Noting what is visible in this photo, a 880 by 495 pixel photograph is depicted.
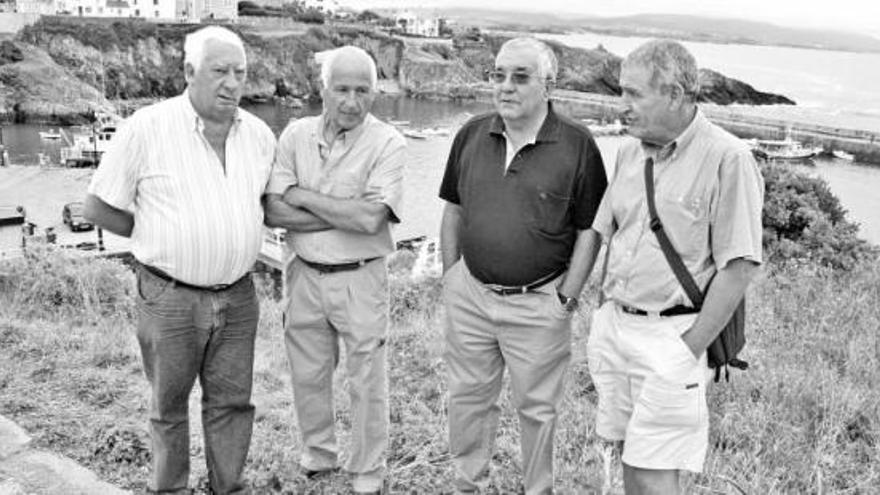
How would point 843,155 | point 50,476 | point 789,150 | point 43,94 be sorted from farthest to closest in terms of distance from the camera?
point 43,94, point 843,155, point 789,150, point 50,476

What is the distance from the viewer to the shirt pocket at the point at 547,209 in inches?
119

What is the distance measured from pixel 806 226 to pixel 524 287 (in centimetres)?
904

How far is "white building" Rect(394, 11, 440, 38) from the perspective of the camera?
11193 cm

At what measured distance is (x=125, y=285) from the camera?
722 cm

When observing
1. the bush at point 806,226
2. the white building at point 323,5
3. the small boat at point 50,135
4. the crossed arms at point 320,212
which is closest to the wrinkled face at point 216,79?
the crossed arms at point 320,212

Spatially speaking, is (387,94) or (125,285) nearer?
(125,285)

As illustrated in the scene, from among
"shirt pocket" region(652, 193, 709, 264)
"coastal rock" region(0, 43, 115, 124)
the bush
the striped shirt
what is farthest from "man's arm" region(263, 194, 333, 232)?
"coastal rock" region(0, 43, 115, 124)

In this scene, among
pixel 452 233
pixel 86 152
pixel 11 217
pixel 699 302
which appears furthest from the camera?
pixel 86 152

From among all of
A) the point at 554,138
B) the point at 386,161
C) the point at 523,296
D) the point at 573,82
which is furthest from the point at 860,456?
the point at 573,82

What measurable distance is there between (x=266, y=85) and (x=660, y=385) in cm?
7403

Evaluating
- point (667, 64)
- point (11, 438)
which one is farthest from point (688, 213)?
point (11, 438)

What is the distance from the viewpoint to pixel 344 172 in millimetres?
3279

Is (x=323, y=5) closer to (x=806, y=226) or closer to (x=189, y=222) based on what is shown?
(x=806, y=226)

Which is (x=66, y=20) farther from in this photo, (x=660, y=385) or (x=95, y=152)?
(x=660, y=385)
